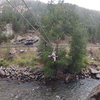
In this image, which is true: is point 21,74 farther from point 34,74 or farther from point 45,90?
point 45,90

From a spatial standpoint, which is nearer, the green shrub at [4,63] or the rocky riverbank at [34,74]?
the rocky riverbank at [34,74]

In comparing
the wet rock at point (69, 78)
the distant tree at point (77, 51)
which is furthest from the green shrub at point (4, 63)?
the distant tree at point (77, 51)

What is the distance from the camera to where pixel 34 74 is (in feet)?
121

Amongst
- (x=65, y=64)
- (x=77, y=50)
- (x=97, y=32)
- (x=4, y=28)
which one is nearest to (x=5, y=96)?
(x=65, y=64)

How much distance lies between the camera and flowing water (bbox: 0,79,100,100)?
86.3 ft

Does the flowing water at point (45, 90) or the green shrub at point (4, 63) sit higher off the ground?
the green shrub at point (4, 63)

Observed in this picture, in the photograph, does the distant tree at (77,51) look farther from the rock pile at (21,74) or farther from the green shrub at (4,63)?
the green shrub at (4,63)

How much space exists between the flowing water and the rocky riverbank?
1755mm

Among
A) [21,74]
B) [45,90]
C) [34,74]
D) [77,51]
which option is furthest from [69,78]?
[21,74]

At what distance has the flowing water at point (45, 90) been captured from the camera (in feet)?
86.3

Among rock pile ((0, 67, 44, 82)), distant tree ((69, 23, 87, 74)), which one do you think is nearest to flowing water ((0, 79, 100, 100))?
rock pile ((0, 67, 44, 82))

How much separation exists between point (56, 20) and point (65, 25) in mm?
2052

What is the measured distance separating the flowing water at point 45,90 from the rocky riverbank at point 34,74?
1.75m

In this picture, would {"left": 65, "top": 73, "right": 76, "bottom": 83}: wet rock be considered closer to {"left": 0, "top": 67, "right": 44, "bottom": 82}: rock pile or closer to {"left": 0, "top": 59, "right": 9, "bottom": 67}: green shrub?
{"left": 0, "top": 67, "right": 44, "bottom": 82}: rock pile
